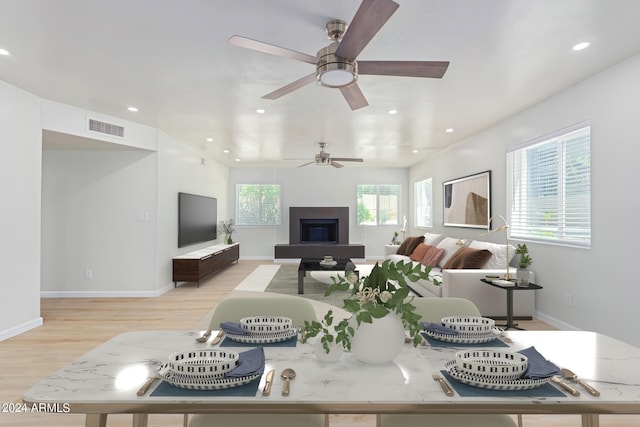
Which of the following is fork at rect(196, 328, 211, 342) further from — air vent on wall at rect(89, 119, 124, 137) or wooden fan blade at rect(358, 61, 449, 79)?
air vent on wall at rect(89, 119, 124, 137)

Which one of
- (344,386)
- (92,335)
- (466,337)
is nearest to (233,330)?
(344,386)

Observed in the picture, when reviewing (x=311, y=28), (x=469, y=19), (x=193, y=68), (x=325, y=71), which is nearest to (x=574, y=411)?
(x=325, y=71)

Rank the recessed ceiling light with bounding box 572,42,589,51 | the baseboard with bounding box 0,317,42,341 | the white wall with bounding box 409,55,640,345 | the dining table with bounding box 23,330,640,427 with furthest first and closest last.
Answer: the baseboard with bounding box 0,317,42,341, the white wall with bounding box 409,55,640,345, the recessed ceiling light with bounding box 572,42,589,51, the dining table with bounding box 23,330,640,427

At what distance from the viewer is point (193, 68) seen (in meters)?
3.15

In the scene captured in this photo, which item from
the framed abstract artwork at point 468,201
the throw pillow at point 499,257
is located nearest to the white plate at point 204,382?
the throw pillow at point 499,257

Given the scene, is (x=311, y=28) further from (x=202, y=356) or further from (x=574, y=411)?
(x=574, y=411)

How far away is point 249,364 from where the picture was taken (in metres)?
1.12

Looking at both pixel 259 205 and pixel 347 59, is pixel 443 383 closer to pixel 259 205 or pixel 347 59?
pixel 347 59

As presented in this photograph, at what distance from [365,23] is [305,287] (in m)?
4.90

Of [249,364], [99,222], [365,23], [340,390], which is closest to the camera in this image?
[340,390]

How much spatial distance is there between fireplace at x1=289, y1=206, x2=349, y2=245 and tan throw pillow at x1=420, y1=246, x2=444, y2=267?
3.70 m

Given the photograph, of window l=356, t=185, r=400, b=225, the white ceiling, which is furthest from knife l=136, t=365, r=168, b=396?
window l=356, t=185, r=400, b=225

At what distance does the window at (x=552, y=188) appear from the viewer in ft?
11.6

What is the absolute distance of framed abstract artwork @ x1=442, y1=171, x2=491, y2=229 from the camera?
532 centimetres
